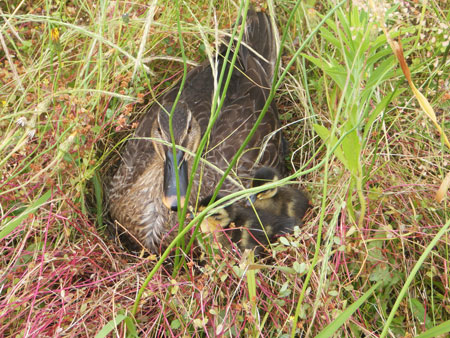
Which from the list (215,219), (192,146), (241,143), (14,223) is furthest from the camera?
(241,143)

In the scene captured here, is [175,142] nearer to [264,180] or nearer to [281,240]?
[264,180]

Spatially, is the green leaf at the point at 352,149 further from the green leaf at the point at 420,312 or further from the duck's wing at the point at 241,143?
the duck's wing at the point at 241,143

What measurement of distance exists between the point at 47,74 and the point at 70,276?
1.06 meters

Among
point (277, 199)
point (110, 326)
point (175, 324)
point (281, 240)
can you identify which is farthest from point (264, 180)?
point (110, 326)

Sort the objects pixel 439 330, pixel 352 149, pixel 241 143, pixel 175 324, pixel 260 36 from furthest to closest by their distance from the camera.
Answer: pixel 260 36, pixel 241 143, pixel 175 324, pixel 352 149, pixel 439 330

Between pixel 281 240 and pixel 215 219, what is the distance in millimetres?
385

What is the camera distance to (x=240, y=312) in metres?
2.14

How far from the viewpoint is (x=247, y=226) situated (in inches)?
98.6

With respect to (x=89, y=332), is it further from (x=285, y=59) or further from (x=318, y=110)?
(x=285, y=59)

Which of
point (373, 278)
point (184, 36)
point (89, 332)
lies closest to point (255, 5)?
point (184, 36)

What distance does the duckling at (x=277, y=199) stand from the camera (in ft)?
8.61

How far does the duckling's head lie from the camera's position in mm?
2338

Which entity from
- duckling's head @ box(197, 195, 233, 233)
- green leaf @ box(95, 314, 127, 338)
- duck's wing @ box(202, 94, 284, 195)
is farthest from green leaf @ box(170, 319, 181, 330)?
duck's wing @ box(202, 94, 284, 195)

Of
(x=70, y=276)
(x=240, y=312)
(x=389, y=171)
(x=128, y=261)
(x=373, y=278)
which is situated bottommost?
(x=128, y=261)
